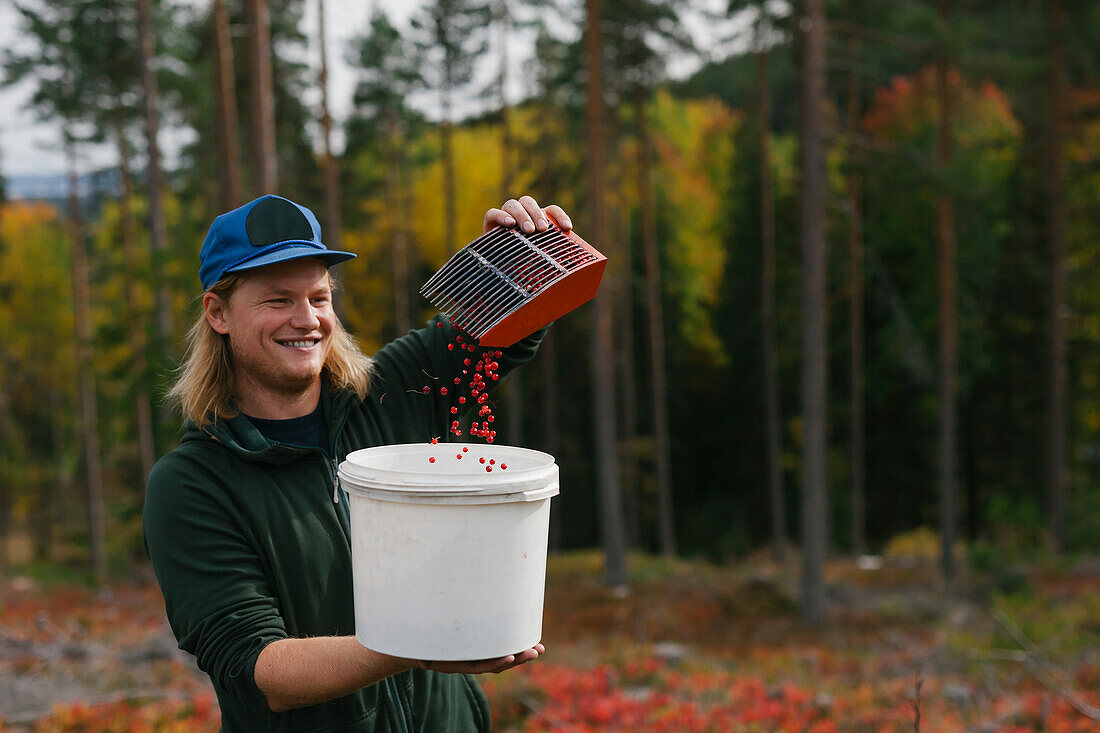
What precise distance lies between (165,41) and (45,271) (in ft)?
54.4

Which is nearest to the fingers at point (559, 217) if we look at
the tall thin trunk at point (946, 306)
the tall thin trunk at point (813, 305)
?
the tall thin trunk at point (813, 305)

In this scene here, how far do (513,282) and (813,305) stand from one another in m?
9.33

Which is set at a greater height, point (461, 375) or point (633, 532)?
point (461, 375)

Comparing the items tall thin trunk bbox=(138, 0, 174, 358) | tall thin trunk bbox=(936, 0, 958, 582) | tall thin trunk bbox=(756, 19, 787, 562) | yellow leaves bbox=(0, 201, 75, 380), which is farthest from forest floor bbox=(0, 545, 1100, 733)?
yellow leaves bbox=(0, 201, 75, 380)

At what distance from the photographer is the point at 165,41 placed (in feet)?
52.5

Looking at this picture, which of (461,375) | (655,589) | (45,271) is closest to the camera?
(461,375)

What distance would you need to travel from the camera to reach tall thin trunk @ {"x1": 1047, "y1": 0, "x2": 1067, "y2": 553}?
1403 centimetres

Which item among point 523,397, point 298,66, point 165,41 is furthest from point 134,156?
point 523,397

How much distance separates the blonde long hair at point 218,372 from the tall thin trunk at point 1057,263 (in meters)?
15.4

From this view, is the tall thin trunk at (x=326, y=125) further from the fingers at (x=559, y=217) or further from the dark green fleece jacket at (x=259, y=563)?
the dark green fleece jacket at (x=259, y=563)

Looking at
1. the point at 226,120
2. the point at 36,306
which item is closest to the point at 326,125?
the point at 226,120

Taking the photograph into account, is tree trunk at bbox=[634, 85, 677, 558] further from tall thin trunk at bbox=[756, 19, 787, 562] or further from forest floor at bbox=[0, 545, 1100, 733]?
forest floor at bbox=[0, 545, 1100, 733]

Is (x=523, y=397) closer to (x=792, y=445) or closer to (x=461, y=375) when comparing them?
(x=792, y=445)

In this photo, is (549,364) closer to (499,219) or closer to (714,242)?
(714,242)
